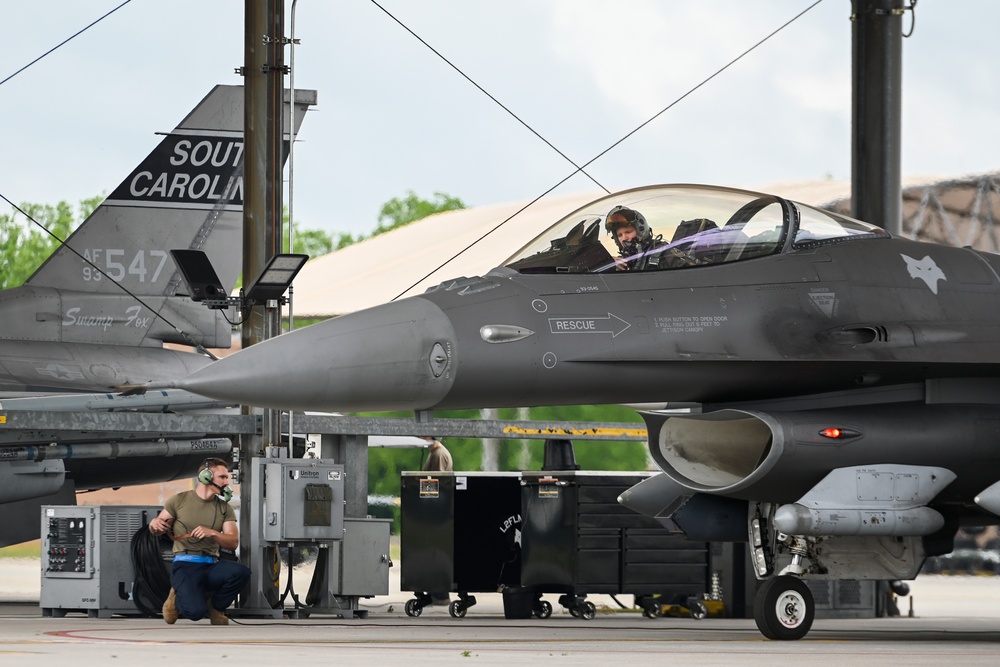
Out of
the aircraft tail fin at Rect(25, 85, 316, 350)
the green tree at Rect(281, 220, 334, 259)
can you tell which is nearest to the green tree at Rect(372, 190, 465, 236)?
the green tree at Rect(281, 220, 334, 259)

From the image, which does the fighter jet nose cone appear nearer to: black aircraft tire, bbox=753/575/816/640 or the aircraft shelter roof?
black aircraft tire, bbox=753/575/816/640

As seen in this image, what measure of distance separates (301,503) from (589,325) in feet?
13.0

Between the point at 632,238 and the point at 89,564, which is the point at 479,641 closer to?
the point at 632,238

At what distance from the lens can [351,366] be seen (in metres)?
7.76

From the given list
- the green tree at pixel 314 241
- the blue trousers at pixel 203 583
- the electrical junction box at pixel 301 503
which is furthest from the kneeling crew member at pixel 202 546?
the green tree at pixel 314 241

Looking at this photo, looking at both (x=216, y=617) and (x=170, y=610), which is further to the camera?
(x=216, y=617)

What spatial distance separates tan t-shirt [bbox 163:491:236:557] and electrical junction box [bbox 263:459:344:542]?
1.06m

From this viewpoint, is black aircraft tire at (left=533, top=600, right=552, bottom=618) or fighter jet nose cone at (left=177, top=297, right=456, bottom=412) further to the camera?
black aircraft tire at (left=533, top=600, right=552, bottom=618)

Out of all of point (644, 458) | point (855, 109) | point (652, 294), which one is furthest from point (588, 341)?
point (644, 458)

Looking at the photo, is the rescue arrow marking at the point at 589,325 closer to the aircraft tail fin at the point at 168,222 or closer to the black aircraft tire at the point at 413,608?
the black aircraft tire at the point at 413,608

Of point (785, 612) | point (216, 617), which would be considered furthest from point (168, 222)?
point (785, 612)

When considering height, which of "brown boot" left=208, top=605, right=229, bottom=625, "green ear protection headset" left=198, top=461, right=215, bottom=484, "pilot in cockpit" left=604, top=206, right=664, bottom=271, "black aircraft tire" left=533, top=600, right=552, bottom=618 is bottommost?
"black aircraft tire" left=533, top=600, right=552, bottom=618

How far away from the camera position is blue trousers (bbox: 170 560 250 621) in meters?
10.2

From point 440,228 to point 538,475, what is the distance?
34089 millimetres
